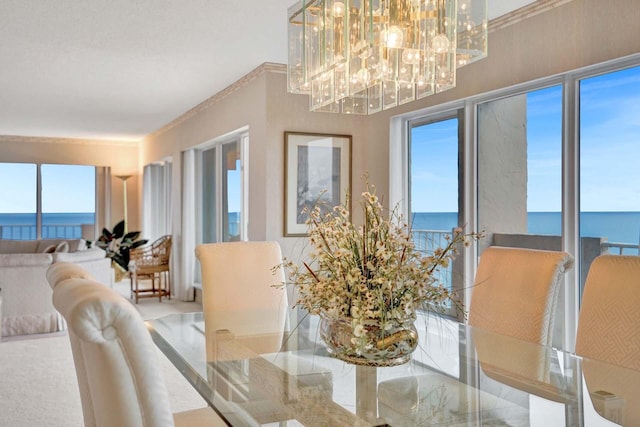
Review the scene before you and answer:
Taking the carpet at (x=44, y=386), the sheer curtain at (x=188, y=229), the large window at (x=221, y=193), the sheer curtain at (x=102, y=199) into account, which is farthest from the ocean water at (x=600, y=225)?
the sheer curtain at (x=102, y=199)

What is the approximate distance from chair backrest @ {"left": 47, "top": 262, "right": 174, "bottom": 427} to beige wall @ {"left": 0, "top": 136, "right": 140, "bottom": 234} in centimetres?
1019

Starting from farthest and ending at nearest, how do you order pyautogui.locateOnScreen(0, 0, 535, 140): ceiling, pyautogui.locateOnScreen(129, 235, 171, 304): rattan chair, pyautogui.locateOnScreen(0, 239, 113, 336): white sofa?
1. pyautogui.locateOnScreen(129, 235, 171, 304): rattan chair
2. pyautogui.locateOnScreen(0, 239, 113, 336): white sofa
3. pyautogui.locateOnScreen(0, 0, 535, 140): ceiling

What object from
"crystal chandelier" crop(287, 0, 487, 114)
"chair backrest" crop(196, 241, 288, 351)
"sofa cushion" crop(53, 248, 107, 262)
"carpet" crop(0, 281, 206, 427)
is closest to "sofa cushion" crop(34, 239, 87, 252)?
"sofa cushion" crop(53, 248, 107, 262)

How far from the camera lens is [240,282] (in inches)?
119

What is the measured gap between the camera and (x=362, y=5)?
2117 millimetres

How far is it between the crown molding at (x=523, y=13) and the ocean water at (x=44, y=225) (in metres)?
Answer: 9.07

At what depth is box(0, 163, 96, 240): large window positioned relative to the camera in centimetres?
1031

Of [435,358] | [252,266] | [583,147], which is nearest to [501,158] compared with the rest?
[583,147]

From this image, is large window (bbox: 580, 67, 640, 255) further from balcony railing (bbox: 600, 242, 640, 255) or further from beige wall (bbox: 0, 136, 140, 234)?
beige wall (bbox: 0, 136, 140, 234)

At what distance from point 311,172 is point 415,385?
3.73 m

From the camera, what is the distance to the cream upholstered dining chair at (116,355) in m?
1.00

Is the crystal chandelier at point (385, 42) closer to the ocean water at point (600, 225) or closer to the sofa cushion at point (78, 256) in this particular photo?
the ocean water at point (600, 225)

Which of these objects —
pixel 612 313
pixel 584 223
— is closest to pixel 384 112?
pixel 584 223

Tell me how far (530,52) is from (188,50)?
2694 mm
